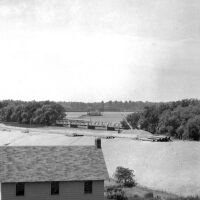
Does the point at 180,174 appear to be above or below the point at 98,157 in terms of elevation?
below

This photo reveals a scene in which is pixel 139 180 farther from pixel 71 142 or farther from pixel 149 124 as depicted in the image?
pixel 149 124

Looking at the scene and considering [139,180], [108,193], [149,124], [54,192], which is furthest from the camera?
[149,124]

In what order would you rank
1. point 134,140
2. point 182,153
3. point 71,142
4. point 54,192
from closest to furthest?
1. point 54,192
2. point 182,153
3. point 134,140
4. point 71,142

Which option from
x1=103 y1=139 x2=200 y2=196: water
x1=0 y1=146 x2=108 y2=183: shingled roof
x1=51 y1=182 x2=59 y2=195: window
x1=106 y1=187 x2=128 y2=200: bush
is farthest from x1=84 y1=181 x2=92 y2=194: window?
x1=103 y1=139 x2=200 y2=196: water

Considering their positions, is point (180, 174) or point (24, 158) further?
point (180, 174)

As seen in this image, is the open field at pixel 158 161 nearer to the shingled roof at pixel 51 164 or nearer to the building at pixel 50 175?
the shingled roof at pixel 51 164

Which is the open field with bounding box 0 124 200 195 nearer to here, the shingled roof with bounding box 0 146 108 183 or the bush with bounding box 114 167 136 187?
the bush with bounding box 114 167 136 187

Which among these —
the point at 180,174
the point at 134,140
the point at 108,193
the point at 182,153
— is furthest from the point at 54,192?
the point at 134,140

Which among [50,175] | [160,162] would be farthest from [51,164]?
[160,162]
